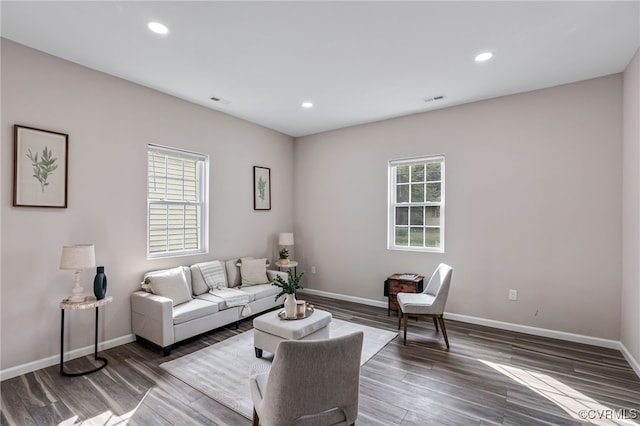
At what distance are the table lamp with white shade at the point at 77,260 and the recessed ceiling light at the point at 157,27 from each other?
77.8 inches

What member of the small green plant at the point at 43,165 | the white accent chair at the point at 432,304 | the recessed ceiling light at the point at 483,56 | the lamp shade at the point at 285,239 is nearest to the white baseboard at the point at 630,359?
the white accent chair at the point at 432,304

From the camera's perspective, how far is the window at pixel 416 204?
4.43 meters

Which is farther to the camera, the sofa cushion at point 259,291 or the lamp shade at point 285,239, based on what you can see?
the lamp shade at point 285,239

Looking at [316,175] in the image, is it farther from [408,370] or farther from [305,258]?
[408,370]

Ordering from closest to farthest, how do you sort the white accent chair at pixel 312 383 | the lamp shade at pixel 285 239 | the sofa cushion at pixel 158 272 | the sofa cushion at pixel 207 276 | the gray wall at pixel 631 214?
the white accent chair at pixel 312 383
the gray wall at pixel 631 214
the sofa cushion at pixel 158 272
the sofa cushion at pixel 207 276
the lamp shade at pixel 285 239

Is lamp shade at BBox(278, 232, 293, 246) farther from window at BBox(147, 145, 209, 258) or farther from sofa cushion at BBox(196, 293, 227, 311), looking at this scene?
sofa cushion at BBox(196, 293, 227, 311)

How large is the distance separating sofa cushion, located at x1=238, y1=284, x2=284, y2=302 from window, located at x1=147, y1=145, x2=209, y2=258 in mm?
835

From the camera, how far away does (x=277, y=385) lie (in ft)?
4.82

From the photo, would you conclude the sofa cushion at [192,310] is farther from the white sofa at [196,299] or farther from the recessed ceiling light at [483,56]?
the recessed ceiling light at [483,56]

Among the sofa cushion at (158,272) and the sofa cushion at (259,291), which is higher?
the sofa cushion at (158,272)

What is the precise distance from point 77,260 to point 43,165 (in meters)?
→ 0.97

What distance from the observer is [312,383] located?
1470mm

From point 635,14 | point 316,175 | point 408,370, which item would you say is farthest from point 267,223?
point 635,14

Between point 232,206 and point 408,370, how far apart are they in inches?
128
